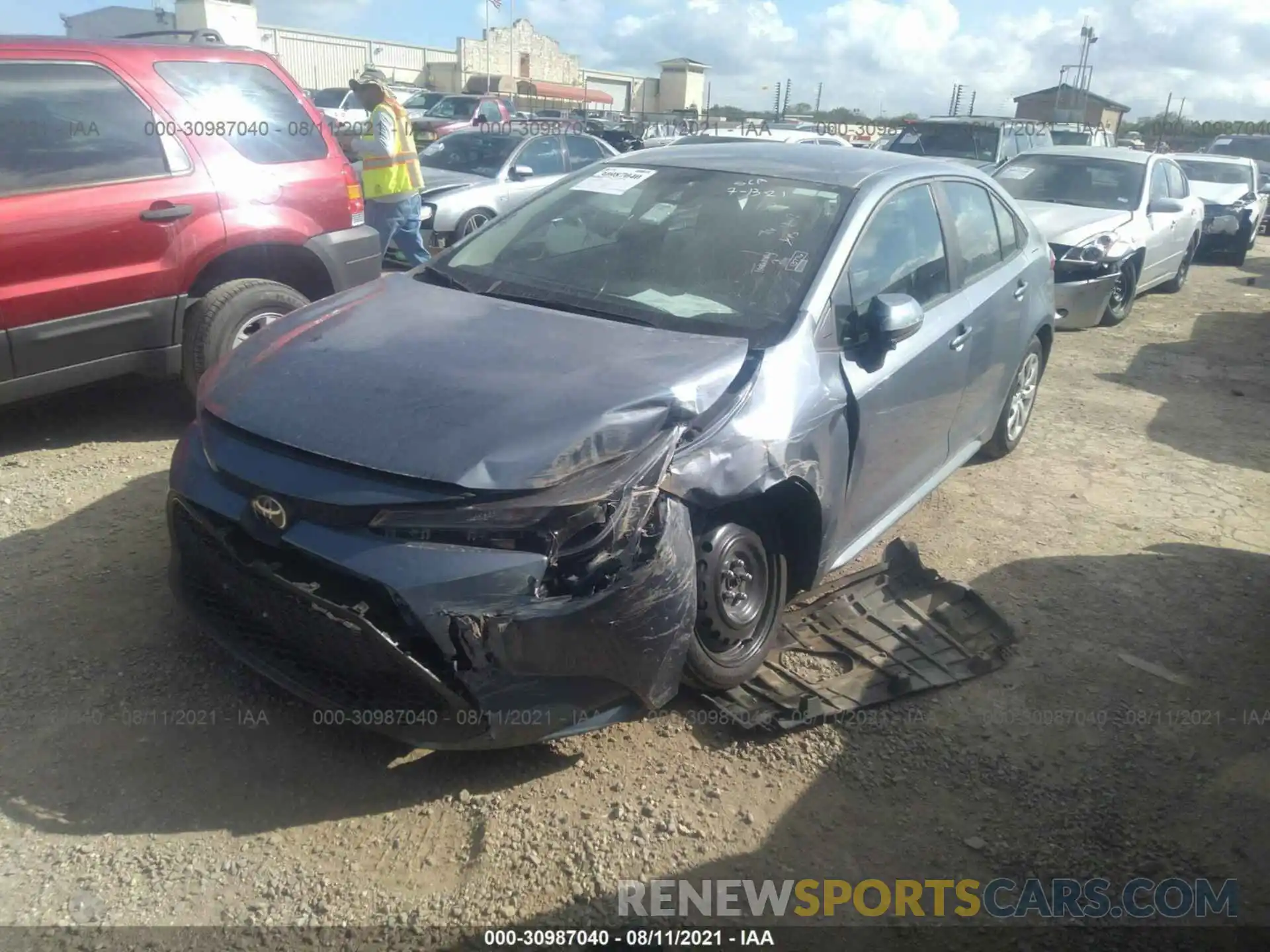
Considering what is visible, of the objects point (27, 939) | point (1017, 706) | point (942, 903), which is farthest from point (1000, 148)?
point (27, 939)

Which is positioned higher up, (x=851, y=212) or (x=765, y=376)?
(x=851, y=212)

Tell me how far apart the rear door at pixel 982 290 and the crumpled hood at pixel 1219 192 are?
39.6 ft

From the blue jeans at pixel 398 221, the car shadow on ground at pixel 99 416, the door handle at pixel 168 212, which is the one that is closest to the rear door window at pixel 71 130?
the door handle at pixel 168 212

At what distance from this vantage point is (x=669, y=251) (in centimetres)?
361

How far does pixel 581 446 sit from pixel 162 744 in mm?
1549

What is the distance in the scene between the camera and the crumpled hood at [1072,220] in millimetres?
8752

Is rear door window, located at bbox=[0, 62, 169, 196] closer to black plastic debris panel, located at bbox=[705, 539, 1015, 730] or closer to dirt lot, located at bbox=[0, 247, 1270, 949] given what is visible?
dirt lot, located at bbox=[0, 247, 1270, 949]

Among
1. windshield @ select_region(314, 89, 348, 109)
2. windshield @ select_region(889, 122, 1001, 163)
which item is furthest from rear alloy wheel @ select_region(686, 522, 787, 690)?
windshield @ select_region(314, 89, 348, 109)

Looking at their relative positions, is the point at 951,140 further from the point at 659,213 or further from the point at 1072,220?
the point at 659,213

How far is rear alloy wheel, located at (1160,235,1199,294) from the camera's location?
11.5 metres

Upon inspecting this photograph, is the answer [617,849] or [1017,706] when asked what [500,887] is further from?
[1017,706]

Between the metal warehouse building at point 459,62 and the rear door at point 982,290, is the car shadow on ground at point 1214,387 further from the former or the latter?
the metal warehouse building at point 459,62

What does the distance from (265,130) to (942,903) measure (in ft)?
16.1

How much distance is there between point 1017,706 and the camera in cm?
335
